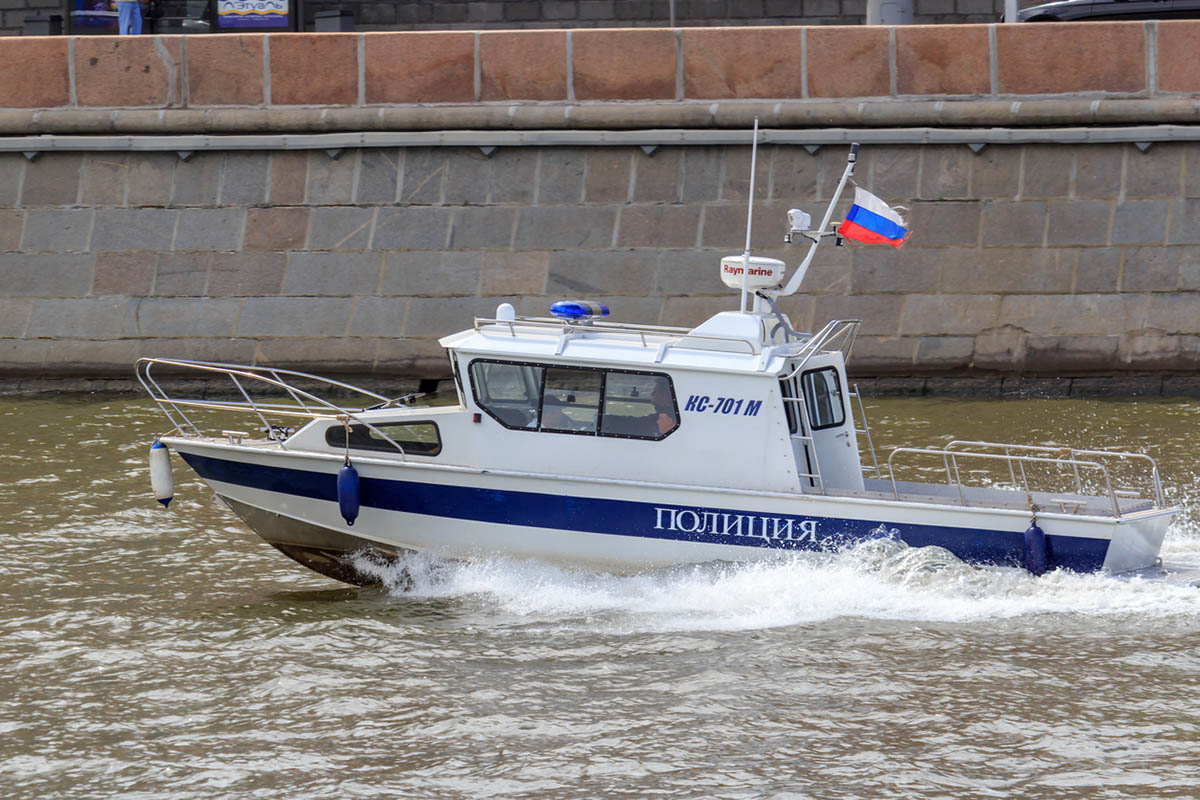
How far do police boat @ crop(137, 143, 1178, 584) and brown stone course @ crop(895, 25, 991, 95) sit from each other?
290 inches

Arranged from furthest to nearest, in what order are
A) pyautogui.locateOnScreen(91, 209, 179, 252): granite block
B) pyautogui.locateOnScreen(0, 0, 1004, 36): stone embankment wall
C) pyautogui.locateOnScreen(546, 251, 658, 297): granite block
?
pyautogui.locateOnScreen(0, 0, 1004, 36): stone embankment wall → pyautogui.locateOnScreen(91, 209, 179, 252): granite block → pyautogui.locateOnScreen(546, 251, 658, 297): granite block

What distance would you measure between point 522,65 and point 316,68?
2.61m

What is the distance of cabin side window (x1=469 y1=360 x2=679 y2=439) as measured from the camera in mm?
Answer: 10766

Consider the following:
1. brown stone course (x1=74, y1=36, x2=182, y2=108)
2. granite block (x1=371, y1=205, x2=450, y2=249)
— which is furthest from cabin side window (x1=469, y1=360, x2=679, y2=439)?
brown stone course (x1=74, y1=36, x2=182, y2=108)

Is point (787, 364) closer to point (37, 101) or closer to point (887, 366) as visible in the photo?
point (887, 366)

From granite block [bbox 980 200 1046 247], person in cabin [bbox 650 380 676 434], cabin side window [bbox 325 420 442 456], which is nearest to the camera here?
person in cabin [bbox 650 380 676 434]

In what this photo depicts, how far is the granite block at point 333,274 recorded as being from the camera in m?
18.4

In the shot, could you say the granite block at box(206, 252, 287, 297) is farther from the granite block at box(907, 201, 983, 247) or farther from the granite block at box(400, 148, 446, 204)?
the granite block at box(907, 201, 983, 247)

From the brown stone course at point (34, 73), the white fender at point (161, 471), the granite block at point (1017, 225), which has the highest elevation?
the brown stone course at point (34, 73)

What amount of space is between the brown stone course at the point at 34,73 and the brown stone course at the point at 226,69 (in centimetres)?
165

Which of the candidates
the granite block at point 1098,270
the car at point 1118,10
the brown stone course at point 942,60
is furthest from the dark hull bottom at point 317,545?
the car at point 1118,10

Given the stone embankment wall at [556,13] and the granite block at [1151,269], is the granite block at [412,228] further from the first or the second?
the granite block at [1151,269]

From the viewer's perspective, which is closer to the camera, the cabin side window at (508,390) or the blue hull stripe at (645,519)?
the blue hull stripe at (645,519)

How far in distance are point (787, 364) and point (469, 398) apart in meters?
2.38
